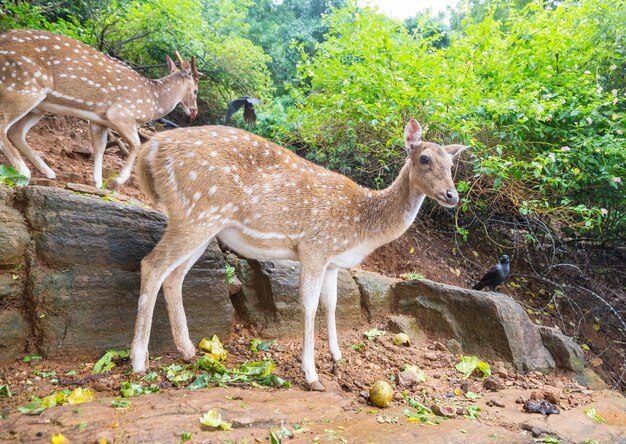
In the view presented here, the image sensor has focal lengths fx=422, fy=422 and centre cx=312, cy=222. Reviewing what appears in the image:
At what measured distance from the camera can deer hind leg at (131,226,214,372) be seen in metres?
3.18

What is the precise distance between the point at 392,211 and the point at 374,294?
1.53 m

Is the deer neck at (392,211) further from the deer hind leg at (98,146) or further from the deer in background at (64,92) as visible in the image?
the deer hind leg at (98,146)

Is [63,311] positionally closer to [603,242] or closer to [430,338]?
[430,338]

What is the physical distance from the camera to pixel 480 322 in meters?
4.89

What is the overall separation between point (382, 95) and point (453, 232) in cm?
298

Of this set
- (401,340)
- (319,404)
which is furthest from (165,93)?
(319,404)

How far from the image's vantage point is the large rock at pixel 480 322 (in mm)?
4762

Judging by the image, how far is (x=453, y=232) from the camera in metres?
7.79

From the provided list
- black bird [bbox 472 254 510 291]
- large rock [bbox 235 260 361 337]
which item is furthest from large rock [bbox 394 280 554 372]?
large rock [bbox 235 260 361 337]

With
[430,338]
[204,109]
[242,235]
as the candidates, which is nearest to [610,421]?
[430,338]

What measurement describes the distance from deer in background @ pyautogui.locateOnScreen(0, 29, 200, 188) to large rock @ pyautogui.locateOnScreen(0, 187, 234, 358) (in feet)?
3.72

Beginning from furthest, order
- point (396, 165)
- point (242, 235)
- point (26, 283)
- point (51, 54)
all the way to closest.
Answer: point (396, 165) < point (51, 54) < point (242, 235) < point (26, 283)

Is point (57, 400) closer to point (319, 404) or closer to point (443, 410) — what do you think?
point (319, 404)

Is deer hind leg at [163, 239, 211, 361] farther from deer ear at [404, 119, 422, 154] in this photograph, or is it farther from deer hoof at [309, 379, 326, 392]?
deer ear at [404, 119, 422, 154]
